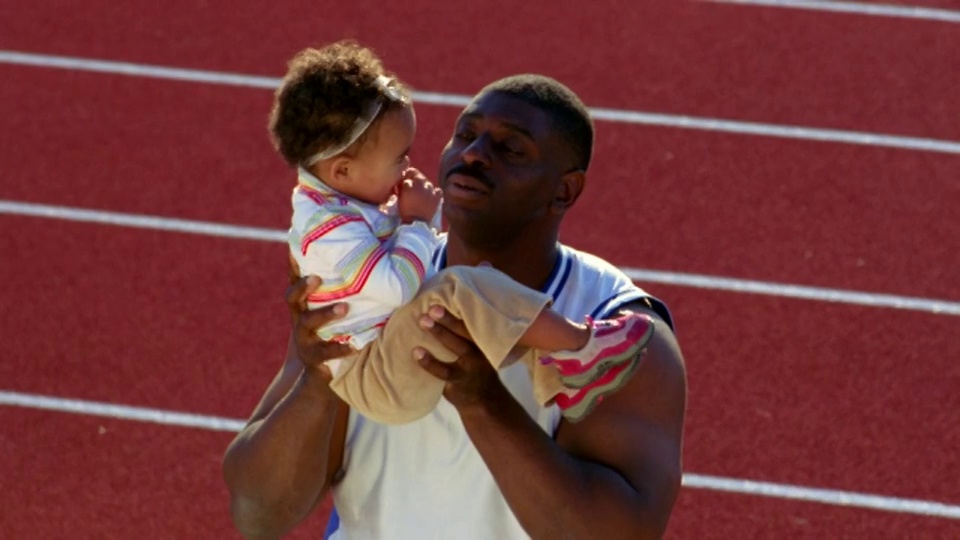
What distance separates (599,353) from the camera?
9.37 ft

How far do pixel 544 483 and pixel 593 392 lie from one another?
18 centimetres

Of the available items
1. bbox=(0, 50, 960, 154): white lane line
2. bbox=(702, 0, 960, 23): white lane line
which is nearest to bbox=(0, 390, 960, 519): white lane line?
bbox=(0, 50, 960, 154): white lane line

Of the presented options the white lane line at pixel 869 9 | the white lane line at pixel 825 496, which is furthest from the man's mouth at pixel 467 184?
the white lane line at pixel 869 9

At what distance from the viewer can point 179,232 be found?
652 cm

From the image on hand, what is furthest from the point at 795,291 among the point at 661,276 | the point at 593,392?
the point at 593,392

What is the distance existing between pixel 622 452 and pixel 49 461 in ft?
9.70

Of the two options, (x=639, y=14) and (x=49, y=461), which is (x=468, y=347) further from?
(x=639, y=14)

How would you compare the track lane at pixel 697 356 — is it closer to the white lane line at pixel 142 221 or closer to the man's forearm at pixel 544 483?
the white lane line at pixel 142 221

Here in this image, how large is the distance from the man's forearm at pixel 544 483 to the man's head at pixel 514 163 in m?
0.35

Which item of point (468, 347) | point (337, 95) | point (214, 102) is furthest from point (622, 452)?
point (214, 102)

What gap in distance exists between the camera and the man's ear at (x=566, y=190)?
3148mm

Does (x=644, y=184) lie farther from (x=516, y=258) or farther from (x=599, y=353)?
(x=599, y=353)

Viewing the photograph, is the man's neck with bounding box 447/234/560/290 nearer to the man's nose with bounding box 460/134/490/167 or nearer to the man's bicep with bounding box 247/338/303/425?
the man's nose with bounding box 460/134/490/167

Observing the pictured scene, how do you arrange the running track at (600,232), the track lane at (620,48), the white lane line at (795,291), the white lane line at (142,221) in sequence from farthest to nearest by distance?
the track lane at (620,48) → the white lane line at (142,221) → the white lane line at (795,291) → the running track at (600,232)
